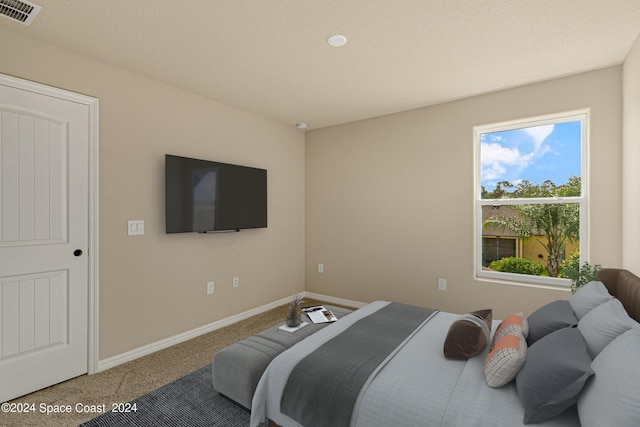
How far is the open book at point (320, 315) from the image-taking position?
2.56 m

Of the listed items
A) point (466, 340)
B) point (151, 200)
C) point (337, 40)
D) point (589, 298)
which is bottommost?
point (466, 340)

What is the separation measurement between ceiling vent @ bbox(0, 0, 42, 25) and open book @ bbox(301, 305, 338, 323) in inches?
110

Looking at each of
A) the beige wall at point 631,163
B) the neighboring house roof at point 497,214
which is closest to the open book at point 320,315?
the neighboring house roof at point 497,214

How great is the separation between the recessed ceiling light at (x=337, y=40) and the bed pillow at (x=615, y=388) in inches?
89.5

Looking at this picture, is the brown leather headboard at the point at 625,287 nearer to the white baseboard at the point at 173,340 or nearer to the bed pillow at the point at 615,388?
the bed pillow at the point at 615,388

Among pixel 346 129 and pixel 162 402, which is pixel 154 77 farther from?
pixel 162 402

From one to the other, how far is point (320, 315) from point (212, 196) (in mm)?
1686

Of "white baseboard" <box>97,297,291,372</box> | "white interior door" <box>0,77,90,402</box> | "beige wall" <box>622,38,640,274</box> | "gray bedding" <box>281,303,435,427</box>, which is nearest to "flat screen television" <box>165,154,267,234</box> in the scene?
"white interior door" <box>0,77,90,402</box>

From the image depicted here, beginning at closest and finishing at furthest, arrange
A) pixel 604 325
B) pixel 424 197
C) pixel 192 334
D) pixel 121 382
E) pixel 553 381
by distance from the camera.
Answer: pixel 553 381
pixel 604 325
pixel 121 382
pixel 192 334
pixel 424 197

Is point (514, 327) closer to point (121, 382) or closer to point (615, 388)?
point (615, 388)

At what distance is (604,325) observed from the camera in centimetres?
144

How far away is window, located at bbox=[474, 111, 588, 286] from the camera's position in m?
3.00

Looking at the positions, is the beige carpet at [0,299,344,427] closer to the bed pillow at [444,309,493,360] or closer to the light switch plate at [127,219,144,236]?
the light switch plate at [127,219,144,236]

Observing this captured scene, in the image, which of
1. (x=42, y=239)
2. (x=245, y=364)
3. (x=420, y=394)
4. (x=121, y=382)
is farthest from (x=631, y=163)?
(x=42, y=239)
